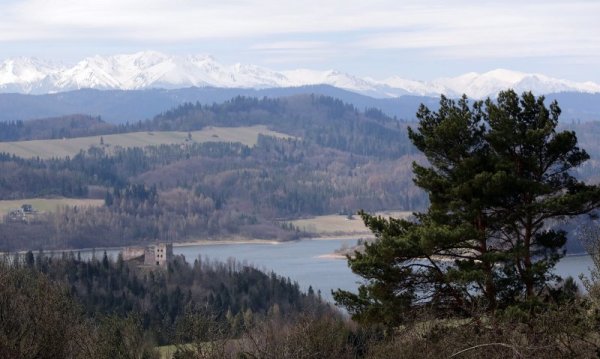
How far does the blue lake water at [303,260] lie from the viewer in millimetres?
99500

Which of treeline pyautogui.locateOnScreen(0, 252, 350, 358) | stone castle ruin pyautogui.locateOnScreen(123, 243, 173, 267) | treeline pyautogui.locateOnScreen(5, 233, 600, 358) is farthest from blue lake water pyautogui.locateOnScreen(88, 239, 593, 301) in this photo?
treeline pyautogui.locateOnScreen(5, 233, 600, 358)

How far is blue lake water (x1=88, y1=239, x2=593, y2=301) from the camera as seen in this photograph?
99.5 metres

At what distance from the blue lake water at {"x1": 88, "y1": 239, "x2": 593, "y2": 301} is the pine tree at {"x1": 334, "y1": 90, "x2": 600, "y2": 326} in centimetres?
5220

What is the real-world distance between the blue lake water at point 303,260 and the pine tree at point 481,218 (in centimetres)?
5220

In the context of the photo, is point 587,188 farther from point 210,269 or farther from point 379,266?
point 210,269

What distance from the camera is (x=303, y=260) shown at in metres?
137

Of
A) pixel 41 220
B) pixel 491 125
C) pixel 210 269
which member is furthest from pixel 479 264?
pixel 41 220

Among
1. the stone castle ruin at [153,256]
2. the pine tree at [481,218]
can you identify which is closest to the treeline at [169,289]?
the stone castle ruin at [153,256]

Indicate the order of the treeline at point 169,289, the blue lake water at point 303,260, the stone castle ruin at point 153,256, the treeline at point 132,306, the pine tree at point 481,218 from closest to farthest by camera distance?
1. the pine tree at point 481,218
2. the treeline at point 132,306
3. the treeline at point 169,289
4. the blue lake water at point 303,260
5. the stone castle ruin at point 153,256

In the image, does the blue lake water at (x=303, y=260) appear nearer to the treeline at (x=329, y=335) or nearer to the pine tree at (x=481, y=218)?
the treeline at (x=329, y=335)

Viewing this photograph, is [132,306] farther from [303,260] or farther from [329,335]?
[303,260]

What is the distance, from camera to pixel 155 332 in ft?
181

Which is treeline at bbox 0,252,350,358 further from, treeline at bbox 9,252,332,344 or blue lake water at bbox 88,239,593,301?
blue lake water at bbox 88,239,593,301

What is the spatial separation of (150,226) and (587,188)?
17341 cm
